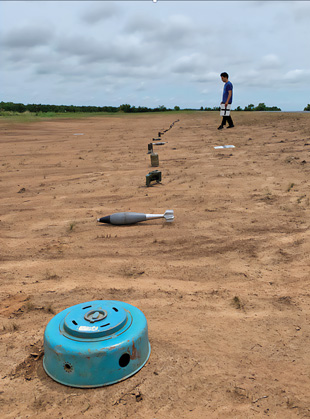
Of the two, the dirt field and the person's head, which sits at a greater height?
the person's head

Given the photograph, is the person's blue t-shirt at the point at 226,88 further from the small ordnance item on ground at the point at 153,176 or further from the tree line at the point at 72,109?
the tree line at the point at 72,109

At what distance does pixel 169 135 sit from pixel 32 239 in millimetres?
8521

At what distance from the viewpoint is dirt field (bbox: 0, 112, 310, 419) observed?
1.80 m

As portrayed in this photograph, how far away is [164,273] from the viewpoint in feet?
9.91

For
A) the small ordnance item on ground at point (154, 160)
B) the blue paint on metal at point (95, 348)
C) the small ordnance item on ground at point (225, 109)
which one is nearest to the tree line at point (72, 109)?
the small ordnance item on ground at point (225, 109)

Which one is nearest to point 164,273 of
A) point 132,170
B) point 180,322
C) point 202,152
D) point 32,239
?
point 180,322

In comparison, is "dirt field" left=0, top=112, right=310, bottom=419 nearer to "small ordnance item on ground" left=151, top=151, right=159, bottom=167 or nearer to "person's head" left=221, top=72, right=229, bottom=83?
"small ordnance item on ground" left=151, top=151, right=159, bottom=167

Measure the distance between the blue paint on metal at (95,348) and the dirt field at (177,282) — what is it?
62mm

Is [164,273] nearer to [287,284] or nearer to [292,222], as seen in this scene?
[287,284]

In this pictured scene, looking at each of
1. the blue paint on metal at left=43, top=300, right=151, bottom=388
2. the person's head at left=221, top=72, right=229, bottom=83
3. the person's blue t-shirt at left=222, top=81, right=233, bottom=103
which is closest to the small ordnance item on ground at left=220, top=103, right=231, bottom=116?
the person's blue t-shirt at left=222, top=81, right=233, bottom=103

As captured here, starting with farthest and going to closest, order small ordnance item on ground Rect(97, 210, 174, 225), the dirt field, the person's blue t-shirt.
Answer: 1. the person's blue t-shirt
2. small ordnance item on ground Rect(97, 210, 174, 225)
3. the dirt field

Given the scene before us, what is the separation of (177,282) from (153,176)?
295cm

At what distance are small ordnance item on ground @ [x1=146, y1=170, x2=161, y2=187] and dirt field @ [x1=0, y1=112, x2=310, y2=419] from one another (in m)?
0.13

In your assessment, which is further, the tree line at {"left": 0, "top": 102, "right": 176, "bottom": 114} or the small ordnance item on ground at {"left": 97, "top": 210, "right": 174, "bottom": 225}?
the tree line at {"left": 0, "top": 102, "right": 176, "bottom": 114}
